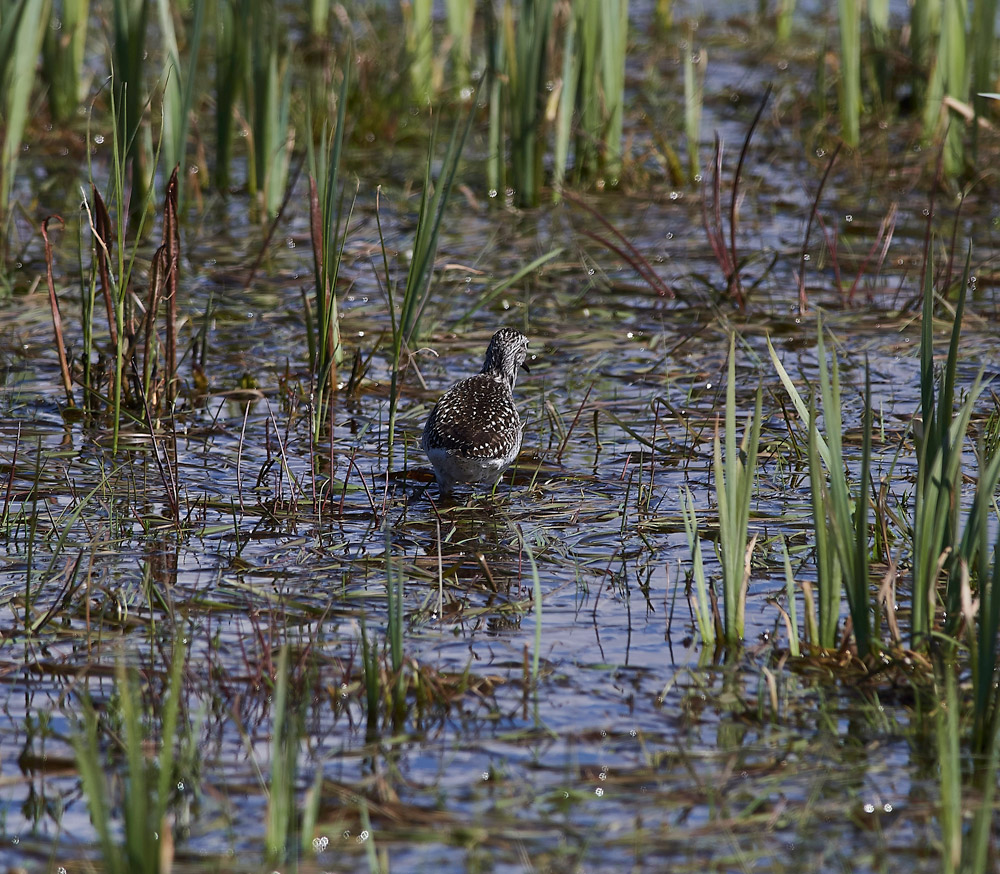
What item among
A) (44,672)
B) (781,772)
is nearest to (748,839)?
(781,772)

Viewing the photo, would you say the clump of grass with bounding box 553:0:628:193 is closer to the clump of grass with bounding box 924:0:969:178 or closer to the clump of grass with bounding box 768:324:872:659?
the clump of grass with bounding box 924:0:969:178

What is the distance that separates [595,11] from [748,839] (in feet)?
23.1

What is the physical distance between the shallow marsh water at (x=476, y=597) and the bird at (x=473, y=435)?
0.15m

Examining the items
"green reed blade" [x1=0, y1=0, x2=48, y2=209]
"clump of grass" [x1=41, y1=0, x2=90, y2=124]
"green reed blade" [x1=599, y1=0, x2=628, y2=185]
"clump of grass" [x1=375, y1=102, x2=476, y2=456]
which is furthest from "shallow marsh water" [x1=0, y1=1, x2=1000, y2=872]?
"clump of grass" [x1=41, y1=0, x2=90, y2=124]

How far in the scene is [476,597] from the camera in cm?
492

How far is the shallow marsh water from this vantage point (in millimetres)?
3498

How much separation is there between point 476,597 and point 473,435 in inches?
39.4

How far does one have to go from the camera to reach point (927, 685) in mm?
4039

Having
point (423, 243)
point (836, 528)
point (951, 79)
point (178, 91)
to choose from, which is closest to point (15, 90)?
point (178, 91)

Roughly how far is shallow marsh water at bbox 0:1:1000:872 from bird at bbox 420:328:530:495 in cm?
15

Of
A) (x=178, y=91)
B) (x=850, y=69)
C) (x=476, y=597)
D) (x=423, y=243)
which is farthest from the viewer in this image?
(x=850, y=69)

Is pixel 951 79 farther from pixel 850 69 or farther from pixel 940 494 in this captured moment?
pixel 940 494

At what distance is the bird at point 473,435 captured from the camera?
5781 mm

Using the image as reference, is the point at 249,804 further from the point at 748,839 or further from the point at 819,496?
the point at 819,496
